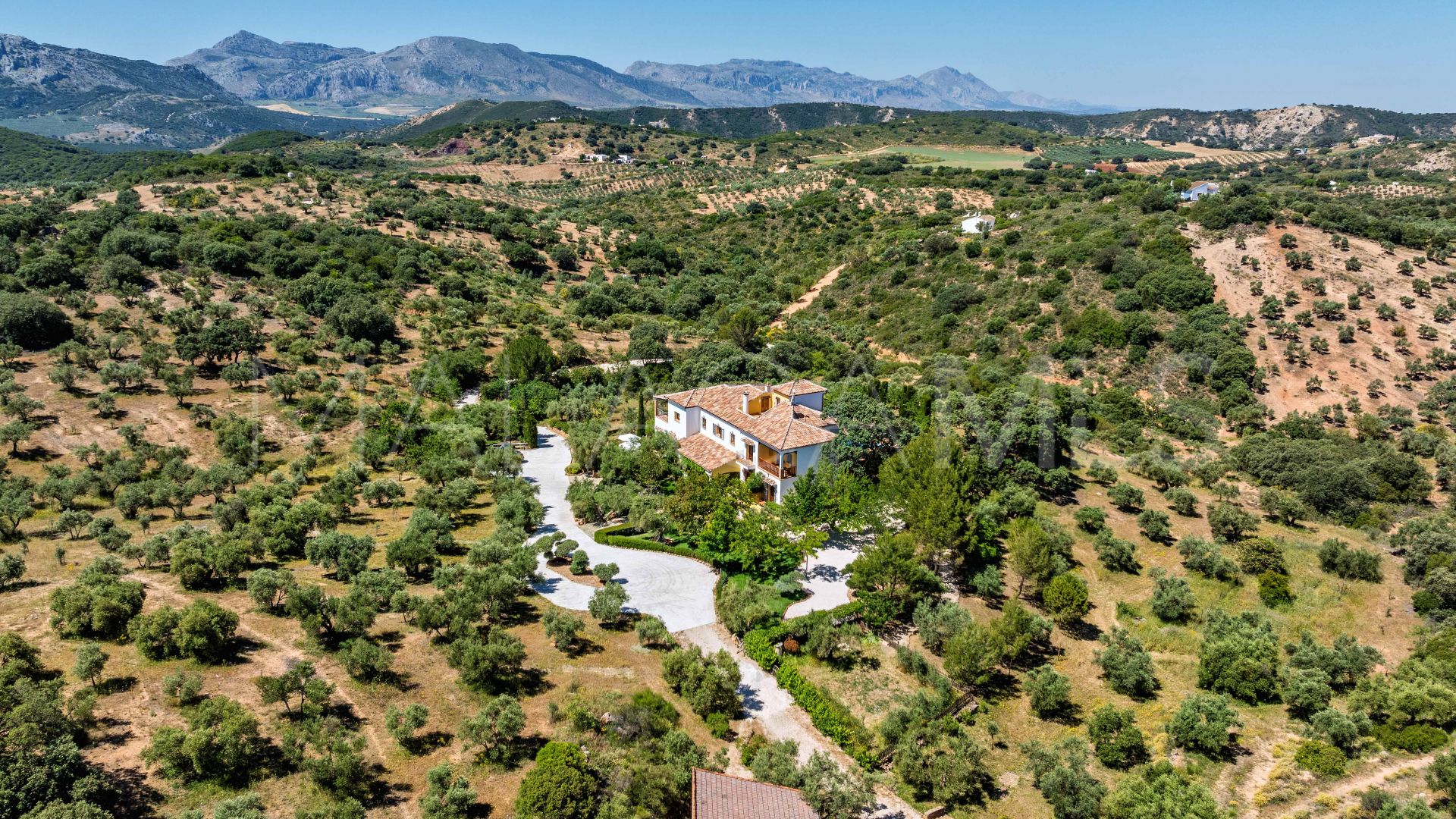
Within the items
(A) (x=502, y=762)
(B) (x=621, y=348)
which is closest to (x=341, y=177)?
(B) (x=621, y=348)

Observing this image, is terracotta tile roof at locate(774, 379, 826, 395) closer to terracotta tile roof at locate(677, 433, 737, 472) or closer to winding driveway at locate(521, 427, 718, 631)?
terracotta tile roof at locate(677, 433, 737, 472)

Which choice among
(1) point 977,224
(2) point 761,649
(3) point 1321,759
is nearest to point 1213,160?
(1) point 977,224

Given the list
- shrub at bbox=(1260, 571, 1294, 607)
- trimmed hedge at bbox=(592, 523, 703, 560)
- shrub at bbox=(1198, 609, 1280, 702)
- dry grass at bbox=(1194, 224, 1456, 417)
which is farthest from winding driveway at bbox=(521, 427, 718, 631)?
dry grass at bbox=(1194, 224, 1456, 417)

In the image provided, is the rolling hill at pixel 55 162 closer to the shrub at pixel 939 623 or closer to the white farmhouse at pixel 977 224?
the white farmhouse at pixel 977 224

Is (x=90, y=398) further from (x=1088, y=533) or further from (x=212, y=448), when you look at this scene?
(x=1088, y=533)

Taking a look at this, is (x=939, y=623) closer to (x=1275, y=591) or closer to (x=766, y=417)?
(x=1275, y=591)
